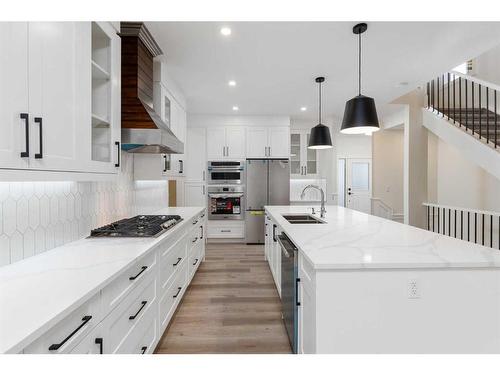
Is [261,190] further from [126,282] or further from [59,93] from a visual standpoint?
[59,93]

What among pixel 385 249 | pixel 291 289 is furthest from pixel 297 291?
pixel 385 249

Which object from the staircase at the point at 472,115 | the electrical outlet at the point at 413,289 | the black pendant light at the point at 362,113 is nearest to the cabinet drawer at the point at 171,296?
the electrical outlet at the point at 413,289

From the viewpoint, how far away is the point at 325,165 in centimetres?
617

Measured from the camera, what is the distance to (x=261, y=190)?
18.6 feet

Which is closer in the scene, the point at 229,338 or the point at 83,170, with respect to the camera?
the point at 83,170

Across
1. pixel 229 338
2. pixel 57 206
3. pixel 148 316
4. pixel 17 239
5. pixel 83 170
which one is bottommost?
pixel 229 338

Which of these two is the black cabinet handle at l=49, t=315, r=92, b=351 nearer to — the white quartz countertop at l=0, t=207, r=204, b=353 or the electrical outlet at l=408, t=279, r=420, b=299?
the white quartz countertop at l=0, t=207, r=204, b=353

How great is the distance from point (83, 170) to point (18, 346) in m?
1.01

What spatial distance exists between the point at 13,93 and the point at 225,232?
484 cm

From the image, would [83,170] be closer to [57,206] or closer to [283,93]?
[57,206]

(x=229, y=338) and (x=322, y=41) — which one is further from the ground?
(x=322, y=41)

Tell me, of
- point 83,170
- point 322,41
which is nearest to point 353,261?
point 83,170

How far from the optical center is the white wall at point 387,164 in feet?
23.1

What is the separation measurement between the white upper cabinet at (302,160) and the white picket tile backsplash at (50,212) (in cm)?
416
